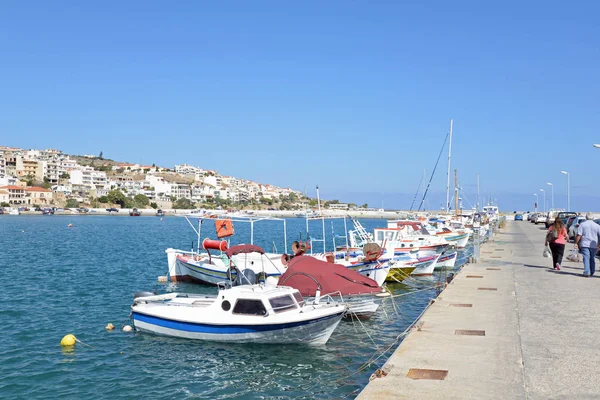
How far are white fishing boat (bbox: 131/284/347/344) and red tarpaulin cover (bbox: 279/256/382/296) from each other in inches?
56.7

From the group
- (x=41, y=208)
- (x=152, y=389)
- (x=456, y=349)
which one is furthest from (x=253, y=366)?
(x=41, y=208)

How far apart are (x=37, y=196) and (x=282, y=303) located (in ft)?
658

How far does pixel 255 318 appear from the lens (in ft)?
55.7

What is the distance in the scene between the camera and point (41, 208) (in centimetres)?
18975

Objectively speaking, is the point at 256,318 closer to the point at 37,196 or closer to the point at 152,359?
the point at 152,359

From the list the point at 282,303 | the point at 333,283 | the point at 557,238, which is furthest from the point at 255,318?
the point at 557,238

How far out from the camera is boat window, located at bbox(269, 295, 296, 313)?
56.1 ft

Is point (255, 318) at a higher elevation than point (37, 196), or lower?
lower

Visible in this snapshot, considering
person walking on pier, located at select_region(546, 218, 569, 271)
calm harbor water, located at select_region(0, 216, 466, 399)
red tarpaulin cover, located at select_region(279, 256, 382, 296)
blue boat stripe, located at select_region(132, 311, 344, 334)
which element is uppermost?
person walking on pier, located at select_region(546, 218, 569, 271)

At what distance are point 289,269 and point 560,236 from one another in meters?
12.0

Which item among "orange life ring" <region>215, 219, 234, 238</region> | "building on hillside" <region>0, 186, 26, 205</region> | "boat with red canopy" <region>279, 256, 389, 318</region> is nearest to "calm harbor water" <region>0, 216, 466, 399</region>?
"boat with red canopy" <region>279, 256, 389, 318</region>

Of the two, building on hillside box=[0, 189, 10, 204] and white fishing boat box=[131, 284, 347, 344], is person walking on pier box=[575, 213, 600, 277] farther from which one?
building on hillside box=[0, 189, 10, 204]

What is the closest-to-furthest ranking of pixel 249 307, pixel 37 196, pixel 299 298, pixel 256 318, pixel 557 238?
pixel 256 318, pixel 249 307, pixel 299 298, pixel 557 238, pixel 37 196

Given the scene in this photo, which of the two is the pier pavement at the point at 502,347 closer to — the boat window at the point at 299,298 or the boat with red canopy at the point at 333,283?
the boat with red canopy at the point at 333,283
